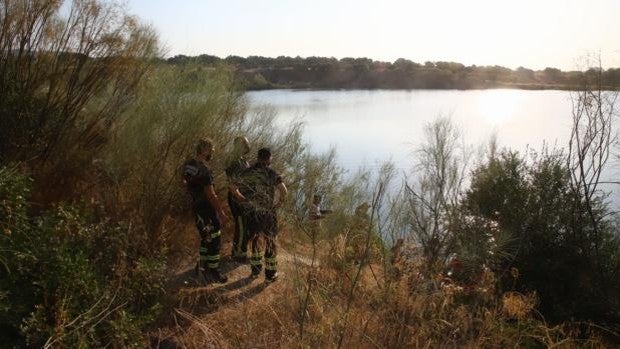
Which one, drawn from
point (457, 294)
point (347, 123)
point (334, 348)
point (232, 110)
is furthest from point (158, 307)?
point (347, 123)

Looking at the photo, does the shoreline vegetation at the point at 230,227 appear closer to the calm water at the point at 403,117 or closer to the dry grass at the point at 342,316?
the dry grass at the point at 342,316

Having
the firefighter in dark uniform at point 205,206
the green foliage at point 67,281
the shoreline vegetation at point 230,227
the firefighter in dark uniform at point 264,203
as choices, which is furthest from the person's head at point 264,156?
the green foliage at point 67,281

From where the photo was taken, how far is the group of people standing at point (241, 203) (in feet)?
20.8

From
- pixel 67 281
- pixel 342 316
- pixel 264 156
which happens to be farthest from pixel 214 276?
pixel 342 316

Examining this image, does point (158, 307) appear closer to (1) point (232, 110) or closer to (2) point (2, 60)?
(2) point (2, 60)

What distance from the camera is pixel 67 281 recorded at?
4953mm

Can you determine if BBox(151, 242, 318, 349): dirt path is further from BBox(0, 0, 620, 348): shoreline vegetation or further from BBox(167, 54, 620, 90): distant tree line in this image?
BBox(167, 54, 620, 90): distant tree line

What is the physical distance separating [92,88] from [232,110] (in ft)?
8.52

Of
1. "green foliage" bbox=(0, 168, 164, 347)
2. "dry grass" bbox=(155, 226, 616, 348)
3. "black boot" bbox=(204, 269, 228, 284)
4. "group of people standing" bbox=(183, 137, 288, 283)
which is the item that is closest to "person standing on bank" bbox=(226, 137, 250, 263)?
"group of people standing" bbox=(183, 137, 288, 283)

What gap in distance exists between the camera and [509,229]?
11727 mm

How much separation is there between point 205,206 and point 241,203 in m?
0.55

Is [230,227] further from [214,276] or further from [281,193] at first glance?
[281,193]

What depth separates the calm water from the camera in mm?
23594

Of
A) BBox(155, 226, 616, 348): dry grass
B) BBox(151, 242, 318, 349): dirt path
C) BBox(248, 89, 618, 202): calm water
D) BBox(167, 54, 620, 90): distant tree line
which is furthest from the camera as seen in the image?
BBox(167, 54, 620, 90): distant tree line
